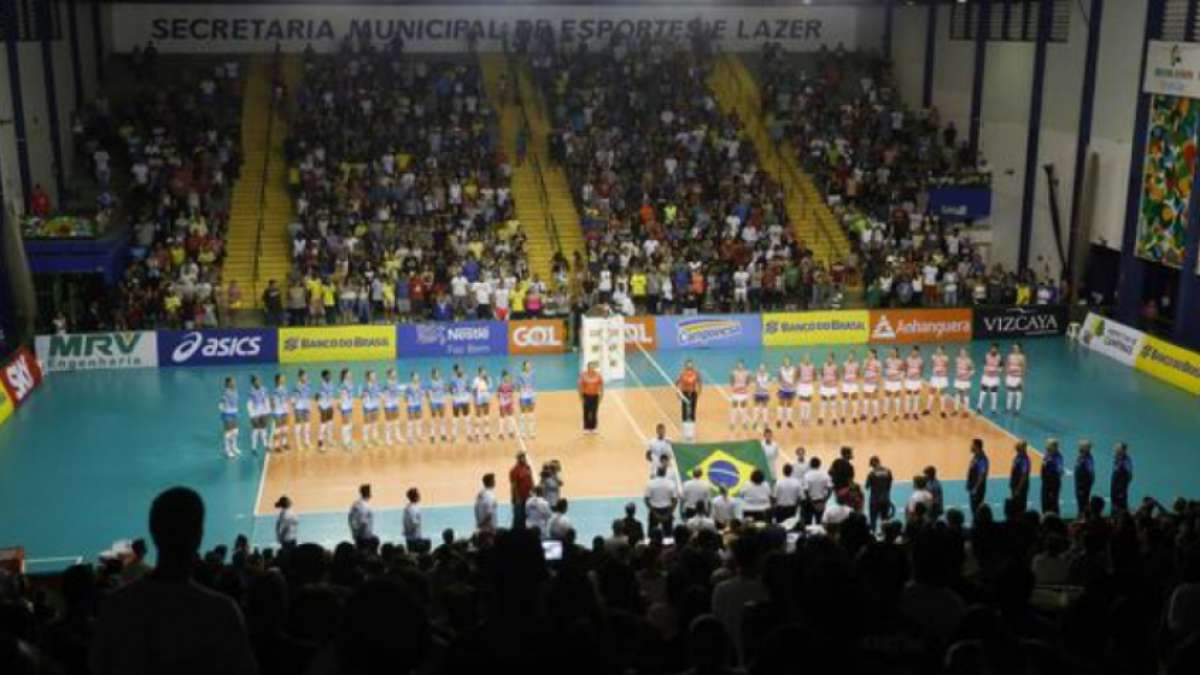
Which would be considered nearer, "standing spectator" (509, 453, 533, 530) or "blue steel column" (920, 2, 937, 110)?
"standing spectator" (509, 453, 533, 530)

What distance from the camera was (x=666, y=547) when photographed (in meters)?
13.0

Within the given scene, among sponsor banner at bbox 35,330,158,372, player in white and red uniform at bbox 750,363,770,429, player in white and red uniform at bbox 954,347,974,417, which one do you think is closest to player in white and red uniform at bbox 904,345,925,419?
player in white and red uniform at bbox 954,347,974,417

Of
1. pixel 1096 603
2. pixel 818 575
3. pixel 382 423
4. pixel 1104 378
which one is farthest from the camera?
pixel 1104 378

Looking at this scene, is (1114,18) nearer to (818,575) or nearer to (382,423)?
(382,423)

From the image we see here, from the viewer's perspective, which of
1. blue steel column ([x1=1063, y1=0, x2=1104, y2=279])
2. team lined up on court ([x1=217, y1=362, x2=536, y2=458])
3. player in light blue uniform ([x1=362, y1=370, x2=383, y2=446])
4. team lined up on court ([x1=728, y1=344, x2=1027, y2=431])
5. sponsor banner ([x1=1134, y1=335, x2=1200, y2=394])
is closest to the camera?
team lined up on court ([x1=217, y1=362, x2=536, y2=458])

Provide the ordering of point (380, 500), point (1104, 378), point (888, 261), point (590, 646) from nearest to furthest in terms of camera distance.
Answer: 1. point (590, 646)
2. point (380, 500)
3. point (1104, 378)
4. point (888, 261)

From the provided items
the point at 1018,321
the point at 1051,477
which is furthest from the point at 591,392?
the point at 1018,321

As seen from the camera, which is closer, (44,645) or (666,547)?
(44,645)

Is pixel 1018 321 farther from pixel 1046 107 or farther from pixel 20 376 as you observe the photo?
pixel 20 376

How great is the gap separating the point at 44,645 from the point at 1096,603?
506cm

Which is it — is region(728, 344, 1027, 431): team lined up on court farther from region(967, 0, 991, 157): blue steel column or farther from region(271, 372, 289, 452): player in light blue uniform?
region(967, 0, 991, 157): blue steel column

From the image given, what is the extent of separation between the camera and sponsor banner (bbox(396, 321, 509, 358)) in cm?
3037

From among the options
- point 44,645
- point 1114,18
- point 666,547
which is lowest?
point 666,547

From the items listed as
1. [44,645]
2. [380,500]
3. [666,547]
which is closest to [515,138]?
[380,500]
